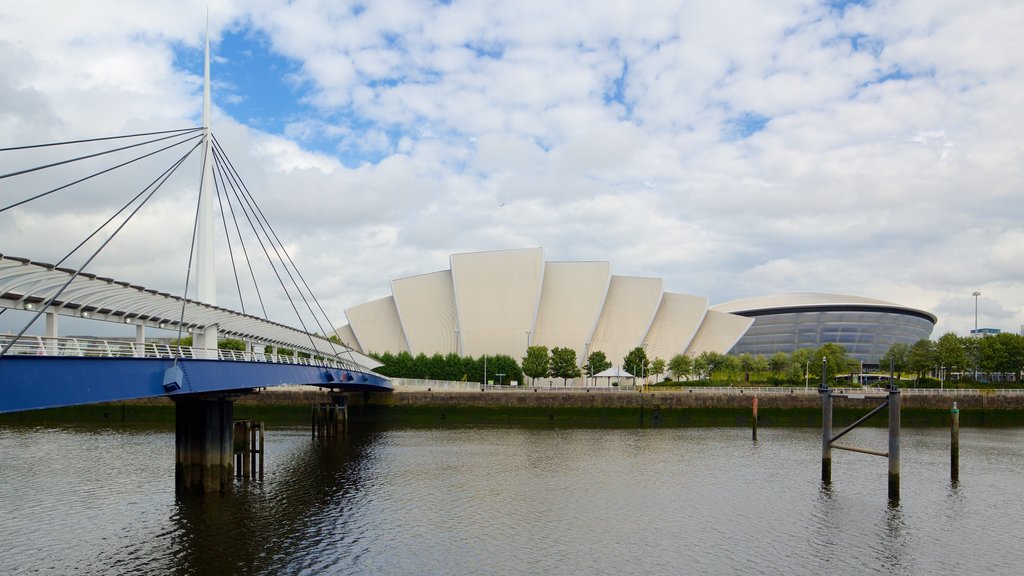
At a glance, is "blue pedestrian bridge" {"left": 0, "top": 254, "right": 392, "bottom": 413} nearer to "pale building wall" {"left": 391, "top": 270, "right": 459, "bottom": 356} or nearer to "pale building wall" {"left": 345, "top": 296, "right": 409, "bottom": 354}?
"pale building wall" {"left": 391, "top": 270, "right": 459, "bottom": 356}

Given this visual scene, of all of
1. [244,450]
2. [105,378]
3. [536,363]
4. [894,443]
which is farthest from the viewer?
[536,363]

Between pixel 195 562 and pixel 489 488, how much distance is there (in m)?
9.83

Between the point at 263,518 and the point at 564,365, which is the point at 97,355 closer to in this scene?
the point at 263,518

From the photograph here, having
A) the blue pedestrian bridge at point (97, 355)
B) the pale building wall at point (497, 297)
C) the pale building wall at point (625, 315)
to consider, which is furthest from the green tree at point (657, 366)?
the blue pedestrian bridge at point (97, 355)

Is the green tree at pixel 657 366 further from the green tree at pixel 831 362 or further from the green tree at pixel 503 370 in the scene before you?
the green tree at pixel 831 362

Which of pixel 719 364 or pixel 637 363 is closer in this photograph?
pixel 719 364

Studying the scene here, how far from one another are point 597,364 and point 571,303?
11.5 metres

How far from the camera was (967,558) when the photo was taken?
16.2 metres

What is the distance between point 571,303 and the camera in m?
79.6

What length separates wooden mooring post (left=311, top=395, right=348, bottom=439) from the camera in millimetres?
38688

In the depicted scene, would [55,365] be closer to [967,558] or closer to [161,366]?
[161,366]

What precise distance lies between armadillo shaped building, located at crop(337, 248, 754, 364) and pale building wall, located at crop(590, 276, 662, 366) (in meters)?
0.10

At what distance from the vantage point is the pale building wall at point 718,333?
78.8m

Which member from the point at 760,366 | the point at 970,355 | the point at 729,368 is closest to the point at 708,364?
the point at 729,368
